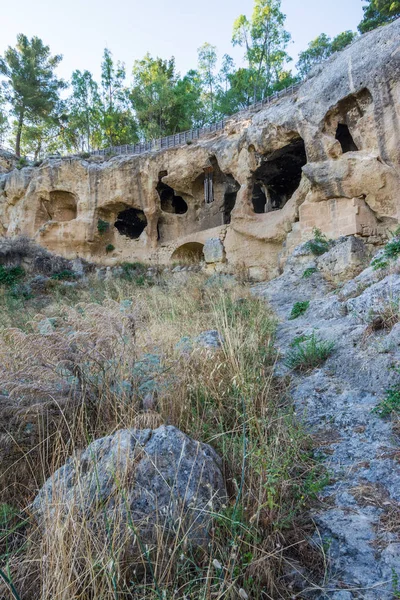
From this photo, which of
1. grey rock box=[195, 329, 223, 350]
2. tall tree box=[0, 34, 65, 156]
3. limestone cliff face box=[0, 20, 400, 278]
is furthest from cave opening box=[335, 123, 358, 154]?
tall tree box=[0, 34, 65, 156]

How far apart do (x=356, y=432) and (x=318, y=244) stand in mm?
7074

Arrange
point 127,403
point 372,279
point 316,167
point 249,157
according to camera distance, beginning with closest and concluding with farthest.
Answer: point 127,403
point 372,279
point 316,167
point 249,157

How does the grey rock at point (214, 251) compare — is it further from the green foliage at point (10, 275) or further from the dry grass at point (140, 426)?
the dry grass at point (140, 426)

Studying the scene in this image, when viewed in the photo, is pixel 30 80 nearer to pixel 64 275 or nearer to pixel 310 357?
pixel 64 275

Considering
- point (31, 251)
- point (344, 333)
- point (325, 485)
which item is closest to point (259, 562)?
point (325, 485)

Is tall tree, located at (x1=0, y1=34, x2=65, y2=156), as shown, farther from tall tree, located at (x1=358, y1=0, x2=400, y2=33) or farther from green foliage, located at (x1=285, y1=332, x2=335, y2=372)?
green foliage, located at (x1=285, y1=332, x2=335, y2=372)

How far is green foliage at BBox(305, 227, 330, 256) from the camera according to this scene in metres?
8.20

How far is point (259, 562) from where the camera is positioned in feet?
3.80

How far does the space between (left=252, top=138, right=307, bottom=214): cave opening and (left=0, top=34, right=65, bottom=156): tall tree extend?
58.1 ft

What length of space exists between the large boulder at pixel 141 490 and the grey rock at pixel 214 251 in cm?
1117

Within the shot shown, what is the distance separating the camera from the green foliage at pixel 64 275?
42.3 feet

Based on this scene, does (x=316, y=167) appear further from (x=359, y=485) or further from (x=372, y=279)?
(x=359, y=485)

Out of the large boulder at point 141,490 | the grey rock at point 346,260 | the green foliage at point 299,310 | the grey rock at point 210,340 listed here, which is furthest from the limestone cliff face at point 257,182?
the large boulder at point 141,490

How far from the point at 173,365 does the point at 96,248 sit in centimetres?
1414
